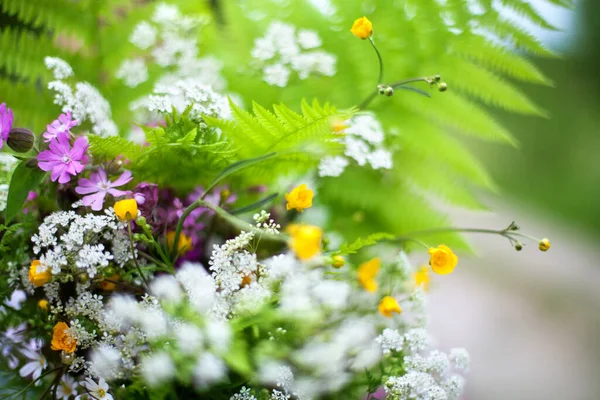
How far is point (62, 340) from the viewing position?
433mm

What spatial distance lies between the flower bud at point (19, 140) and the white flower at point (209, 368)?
214 mm

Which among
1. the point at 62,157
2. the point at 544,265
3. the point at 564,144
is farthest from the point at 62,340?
the point at 564,144

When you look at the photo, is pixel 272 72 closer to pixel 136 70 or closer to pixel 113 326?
pixel 136 70

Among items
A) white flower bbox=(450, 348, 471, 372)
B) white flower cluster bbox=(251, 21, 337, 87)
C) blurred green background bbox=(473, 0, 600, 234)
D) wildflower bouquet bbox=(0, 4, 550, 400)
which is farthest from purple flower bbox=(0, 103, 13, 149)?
blurred green background bbox=(473, 0, 600, 234)

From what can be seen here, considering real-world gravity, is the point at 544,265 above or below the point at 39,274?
below

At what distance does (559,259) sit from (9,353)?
257 cm

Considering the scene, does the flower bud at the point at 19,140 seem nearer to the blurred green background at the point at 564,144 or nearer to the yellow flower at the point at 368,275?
the yellow flower at the point at 368,275

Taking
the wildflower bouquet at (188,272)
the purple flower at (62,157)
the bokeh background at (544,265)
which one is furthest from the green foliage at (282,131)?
the bokeh background at (544,265)

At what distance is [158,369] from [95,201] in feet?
0.46

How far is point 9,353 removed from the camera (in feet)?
1.60

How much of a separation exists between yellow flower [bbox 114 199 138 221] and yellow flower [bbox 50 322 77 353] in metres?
0.10

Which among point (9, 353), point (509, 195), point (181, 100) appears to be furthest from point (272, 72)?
point (509, 195)

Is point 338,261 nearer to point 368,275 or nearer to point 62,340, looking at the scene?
point 368,275

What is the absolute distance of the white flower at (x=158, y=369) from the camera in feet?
1.35
